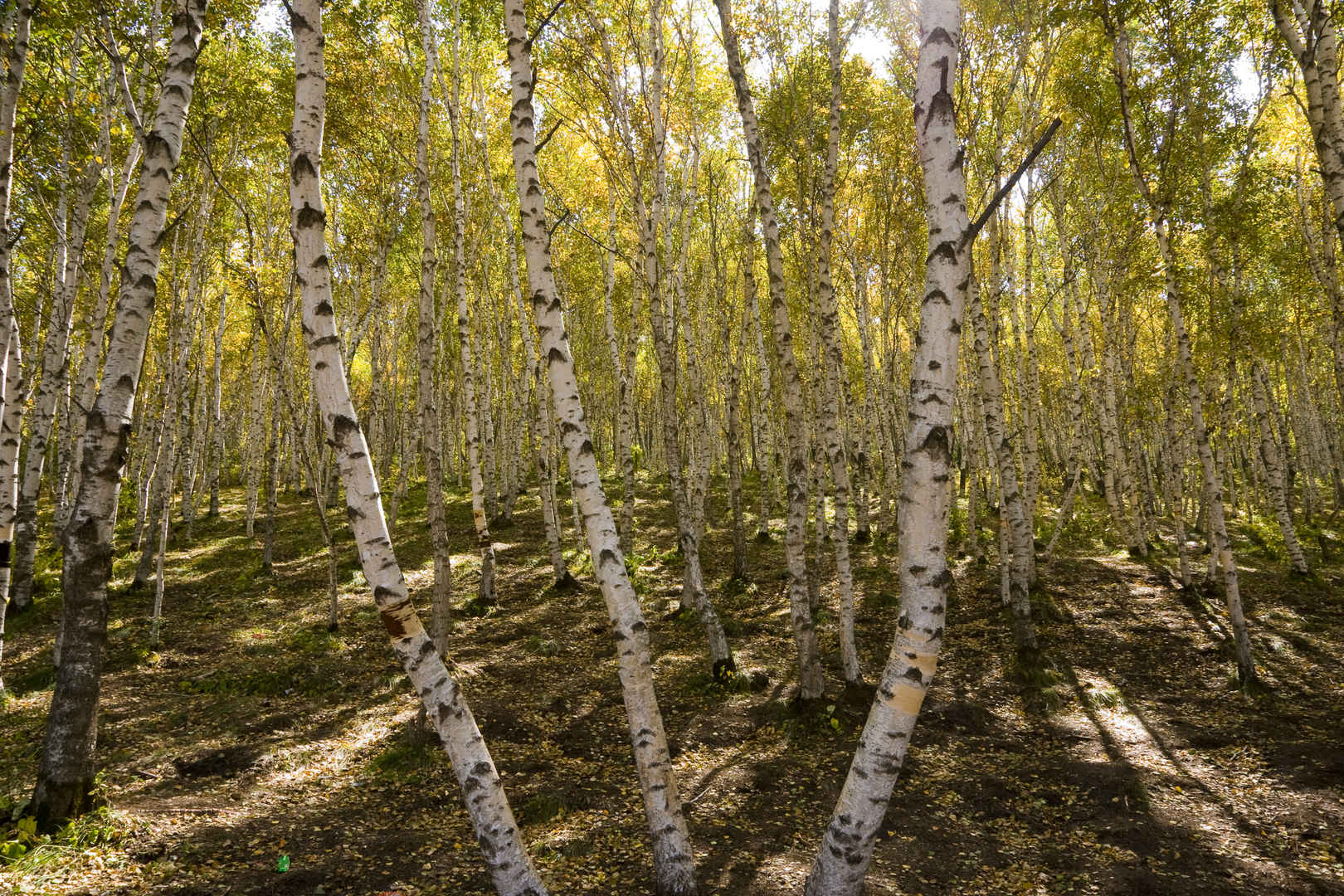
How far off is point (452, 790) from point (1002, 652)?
845 cm

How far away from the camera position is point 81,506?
5.02m

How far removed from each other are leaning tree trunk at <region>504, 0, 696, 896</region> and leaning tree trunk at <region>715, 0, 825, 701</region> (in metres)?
3.40

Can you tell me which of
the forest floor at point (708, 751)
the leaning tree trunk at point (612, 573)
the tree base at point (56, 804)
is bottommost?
the forest floor at point (708, 751)

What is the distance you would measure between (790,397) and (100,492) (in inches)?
261

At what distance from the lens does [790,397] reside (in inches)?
317

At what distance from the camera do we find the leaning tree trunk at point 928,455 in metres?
3.43

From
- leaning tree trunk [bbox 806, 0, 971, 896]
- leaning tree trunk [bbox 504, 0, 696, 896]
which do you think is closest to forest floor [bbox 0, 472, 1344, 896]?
leaning tree trunk [bbox 504, 0, 696, 896]

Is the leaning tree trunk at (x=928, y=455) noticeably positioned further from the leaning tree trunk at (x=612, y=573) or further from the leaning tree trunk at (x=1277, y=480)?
the leaning tree trunk at (x=1277, y=480)

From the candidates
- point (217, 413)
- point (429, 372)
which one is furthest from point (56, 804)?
point (217, 413)

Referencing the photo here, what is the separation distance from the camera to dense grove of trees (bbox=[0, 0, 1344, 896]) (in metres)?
4.10

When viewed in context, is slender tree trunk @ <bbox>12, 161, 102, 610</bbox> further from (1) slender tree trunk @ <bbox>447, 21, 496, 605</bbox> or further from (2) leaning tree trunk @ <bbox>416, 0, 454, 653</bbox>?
(1) slender tree trunk @ <bbox>447, 21, 496, 605</bbox>

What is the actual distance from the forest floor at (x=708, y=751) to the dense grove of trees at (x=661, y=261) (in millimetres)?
727

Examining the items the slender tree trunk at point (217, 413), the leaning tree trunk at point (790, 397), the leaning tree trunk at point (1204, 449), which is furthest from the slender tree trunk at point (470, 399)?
the leaning tree trunk at point (1204, 449)

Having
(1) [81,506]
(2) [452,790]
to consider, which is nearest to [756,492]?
(2) [452,790]
